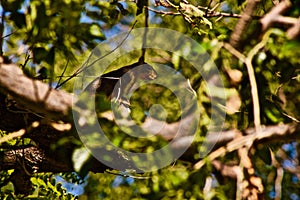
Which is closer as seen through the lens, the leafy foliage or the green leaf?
the leafy foliage

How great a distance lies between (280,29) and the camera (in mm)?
1265

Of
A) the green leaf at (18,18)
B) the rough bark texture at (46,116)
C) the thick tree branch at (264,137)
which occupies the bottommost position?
the rough bark texture at (46,116)

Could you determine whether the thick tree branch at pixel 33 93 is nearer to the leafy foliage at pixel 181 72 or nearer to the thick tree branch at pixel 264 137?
the leafy foliage at pixel 181 72

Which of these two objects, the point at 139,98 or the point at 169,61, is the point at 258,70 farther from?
the point at 139,98

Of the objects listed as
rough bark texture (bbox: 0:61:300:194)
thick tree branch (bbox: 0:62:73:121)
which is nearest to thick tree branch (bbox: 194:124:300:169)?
rough bark texture (bbox: 0:61:300:194)

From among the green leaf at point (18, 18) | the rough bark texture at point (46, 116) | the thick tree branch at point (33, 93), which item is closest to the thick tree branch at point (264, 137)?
the rough bark texture at point (46, 116)

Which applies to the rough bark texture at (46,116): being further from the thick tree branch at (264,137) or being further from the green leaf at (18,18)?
the green leaf at (18,18)

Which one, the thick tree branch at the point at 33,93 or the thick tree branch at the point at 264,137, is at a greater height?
the thick tree branch at the point at 264,137

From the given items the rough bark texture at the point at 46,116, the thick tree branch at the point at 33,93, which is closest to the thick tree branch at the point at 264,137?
the rough bark texture at the point at 46,116

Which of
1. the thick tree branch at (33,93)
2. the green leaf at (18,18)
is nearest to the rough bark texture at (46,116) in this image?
the thick tree branch at (33,93)

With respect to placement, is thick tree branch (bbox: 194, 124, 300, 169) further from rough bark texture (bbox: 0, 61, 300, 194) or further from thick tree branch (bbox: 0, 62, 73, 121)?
thick tree branch (bbox: 0, 62, 73, 121)

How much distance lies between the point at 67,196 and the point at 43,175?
0.19m

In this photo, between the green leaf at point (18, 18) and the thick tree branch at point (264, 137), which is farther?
the green leaf at point (18, 18)

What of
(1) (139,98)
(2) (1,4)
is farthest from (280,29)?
(1) (139,98)
